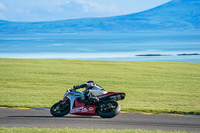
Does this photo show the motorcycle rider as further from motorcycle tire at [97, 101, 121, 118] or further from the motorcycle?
motorcycle tire at [97, 101, 121, 118]

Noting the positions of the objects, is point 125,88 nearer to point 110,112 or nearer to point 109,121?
point 109,121

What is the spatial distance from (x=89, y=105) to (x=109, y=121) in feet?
2.91

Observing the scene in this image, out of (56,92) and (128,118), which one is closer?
(128,118)

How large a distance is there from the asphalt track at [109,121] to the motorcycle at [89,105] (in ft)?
0.88

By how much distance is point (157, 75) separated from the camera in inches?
1172

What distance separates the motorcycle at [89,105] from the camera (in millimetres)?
11438

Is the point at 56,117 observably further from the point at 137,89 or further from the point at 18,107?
the point at 137,89

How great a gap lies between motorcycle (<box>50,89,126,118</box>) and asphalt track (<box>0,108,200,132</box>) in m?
0.27

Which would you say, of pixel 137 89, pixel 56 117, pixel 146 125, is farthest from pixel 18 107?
pixel 137 89

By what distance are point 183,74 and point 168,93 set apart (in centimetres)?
1120

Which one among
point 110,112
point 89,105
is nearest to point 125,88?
point 89,105

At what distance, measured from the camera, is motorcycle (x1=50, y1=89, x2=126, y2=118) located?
11.4m

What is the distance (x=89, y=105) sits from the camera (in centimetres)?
1184

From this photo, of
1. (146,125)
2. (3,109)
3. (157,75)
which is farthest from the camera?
(157,75)
